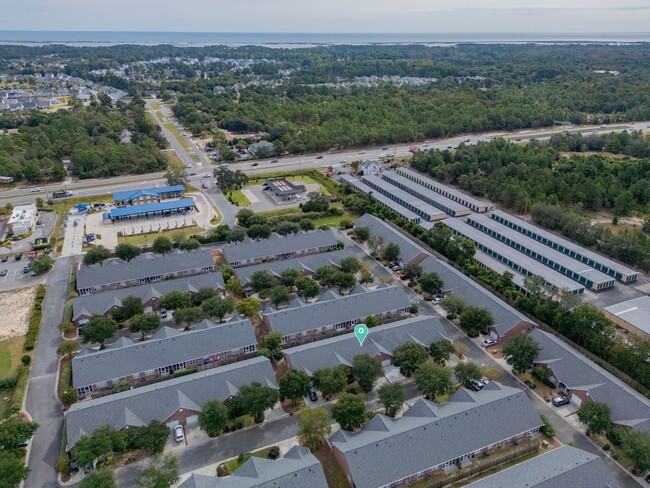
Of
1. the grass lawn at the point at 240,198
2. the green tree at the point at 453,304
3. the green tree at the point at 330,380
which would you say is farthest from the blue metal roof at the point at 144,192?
the green tree at the point at 330,380

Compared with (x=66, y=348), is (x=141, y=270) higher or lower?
higher

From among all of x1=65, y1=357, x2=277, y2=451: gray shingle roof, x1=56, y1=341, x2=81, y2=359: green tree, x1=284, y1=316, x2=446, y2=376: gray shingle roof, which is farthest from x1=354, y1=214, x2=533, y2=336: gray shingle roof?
x1=56, y1=341, x2=81, y2=359: green tree

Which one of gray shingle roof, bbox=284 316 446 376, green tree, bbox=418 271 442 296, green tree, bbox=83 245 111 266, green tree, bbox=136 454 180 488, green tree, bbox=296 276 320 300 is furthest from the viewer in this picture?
green tree, bbox=83 245 111 266

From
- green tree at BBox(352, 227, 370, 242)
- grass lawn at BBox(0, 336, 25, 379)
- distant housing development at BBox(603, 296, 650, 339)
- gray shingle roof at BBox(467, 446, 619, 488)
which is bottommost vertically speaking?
distant housing development at BBox(603, 296, 650, 339)

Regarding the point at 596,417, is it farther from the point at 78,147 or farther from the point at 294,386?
the point at 78,147

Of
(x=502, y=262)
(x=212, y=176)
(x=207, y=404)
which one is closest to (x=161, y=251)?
(x=207, y=404)

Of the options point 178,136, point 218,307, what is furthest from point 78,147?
point 218,307

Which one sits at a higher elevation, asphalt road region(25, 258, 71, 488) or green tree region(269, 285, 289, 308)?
green tree region(269, 285, 289, 308)

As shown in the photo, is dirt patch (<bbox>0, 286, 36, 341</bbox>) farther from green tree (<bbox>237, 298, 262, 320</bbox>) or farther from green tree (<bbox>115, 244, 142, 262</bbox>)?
green tree (<bbox>237, 298, 262, 320</bbox>)
